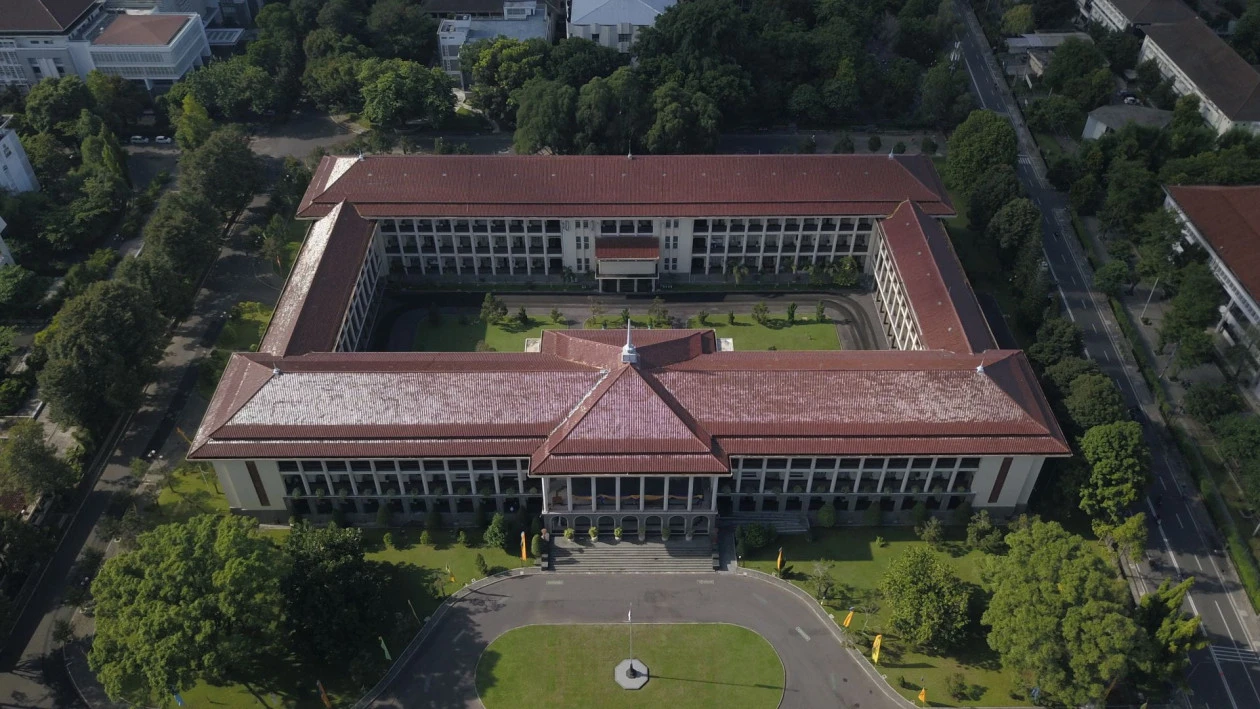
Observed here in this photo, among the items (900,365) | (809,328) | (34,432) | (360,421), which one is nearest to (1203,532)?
(900,365)

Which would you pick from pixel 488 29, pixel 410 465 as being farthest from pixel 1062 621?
pixel 488 29

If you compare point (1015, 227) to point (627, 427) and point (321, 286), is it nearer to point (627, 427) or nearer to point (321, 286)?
point (627, 427)

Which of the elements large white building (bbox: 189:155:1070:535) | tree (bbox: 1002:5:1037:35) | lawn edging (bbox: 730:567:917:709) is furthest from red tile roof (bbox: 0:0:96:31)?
tree (bbox: 1002:5:1037:35)

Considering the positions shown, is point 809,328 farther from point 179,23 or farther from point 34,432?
point 179,23

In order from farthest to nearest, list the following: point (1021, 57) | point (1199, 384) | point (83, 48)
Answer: point (1021, 57) < point (83, 48) < point (1199, 384)

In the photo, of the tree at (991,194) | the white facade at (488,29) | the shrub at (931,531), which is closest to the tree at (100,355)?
the white facade at (488,29)

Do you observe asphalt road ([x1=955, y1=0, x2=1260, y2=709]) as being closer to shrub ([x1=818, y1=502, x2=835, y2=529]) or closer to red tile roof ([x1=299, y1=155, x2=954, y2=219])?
red tile roof ([x1=299, y1=155, x2=954, y2=219])
